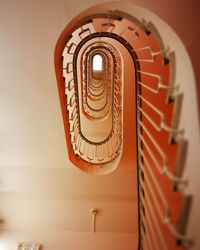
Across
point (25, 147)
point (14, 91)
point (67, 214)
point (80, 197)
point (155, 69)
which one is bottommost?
point (67, 214)

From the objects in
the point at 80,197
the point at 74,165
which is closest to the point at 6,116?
the point at 74,165

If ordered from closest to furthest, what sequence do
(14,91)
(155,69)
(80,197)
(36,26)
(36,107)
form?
1. (155,69)
2. (36,26)
3. (14,91)
4. (36,107)
5. (80,197)

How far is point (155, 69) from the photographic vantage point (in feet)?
8.35

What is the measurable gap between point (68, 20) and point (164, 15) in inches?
37.3

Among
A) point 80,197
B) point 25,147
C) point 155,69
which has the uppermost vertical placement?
point 155,69

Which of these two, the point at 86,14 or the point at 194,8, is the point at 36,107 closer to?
the point at 86,14

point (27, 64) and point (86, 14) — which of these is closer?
point (86, 14)

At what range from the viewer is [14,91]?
11.9 ft

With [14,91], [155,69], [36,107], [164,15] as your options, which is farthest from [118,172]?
[164,15]

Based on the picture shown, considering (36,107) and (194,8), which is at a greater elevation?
(194,8)

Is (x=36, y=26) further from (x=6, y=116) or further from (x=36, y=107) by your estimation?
(x=6, y=116)

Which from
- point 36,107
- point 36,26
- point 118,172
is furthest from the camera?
point 118,172

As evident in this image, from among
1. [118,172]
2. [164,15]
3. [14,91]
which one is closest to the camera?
[164,15]

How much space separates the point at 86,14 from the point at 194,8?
99cm
